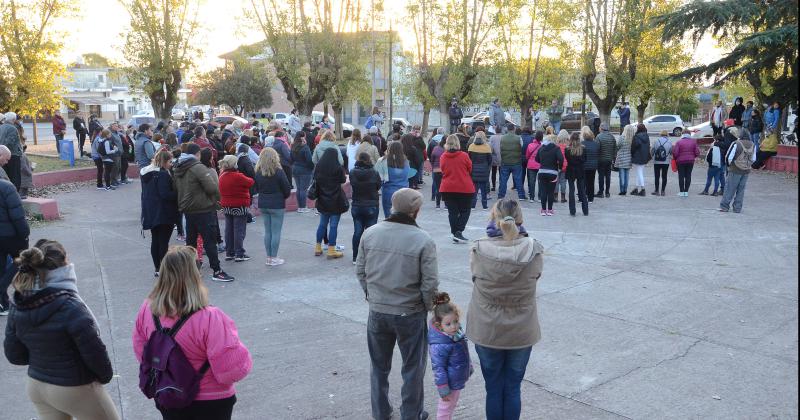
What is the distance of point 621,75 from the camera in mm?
27984

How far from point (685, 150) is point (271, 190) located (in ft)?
33.1

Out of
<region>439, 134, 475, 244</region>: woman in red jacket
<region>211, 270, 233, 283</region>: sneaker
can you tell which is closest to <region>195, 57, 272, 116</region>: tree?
<region>439, 134, 475, 244</region>: woman in red jacket

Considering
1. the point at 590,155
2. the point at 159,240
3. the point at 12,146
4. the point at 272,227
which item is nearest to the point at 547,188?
the point at 590,155

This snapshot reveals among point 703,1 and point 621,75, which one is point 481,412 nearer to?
point 703,1

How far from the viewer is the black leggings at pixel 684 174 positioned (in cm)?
1559

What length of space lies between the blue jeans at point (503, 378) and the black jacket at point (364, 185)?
4811 mm

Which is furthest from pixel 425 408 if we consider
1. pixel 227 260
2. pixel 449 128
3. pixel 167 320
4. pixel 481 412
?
pixel 449 128

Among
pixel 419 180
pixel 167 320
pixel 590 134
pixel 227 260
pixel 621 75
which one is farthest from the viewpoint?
pixel 621 75

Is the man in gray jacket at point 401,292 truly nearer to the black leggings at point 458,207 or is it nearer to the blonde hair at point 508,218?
the blonde hair at point 508,218

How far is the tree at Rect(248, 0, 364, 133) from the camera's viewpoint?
28562 mm

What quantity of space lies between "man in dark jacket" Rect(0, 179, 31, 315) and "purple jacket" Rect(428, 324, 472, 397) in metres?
4.87

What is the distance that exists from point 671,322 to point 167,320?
533 centimetres

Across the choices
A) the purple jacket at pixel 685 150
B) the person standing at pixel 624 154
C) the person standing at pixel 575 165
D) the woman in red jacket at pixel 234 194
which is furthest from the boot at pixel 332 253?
the purple jacket at pixel 685 150

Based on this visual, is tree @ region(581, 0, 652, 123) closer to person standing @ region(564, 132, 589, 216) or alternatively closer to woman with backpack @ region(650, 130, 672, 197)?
woman with backpack @ region(650, 130, 672, 197)
